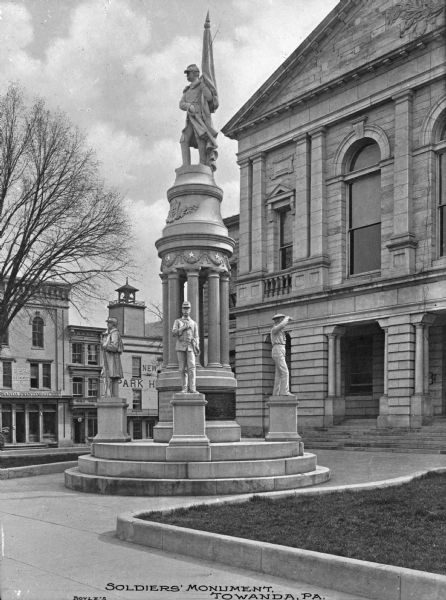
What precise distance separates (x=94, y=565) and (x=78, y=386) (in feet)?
181

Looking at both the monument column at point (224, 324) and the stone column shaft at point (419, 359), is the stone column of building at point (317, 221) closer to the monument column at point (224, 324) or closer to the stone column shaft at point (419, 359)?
the stone column shaft at point (419, 359)

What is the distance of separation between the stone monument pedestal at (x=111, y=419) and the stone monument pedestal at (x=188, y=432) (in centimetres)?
343

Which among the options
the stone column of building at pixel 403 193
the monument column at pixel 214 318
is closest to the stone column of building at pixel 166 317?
the monument column at pixel 214 318

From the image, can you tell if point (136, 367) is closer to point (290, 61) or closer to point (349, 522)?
point (290, 61)

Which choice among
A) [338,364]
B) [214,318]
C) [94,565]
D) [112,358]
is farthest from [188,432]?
[338,364]

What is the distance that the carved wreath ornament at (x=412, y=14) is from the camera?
28359 millimetres

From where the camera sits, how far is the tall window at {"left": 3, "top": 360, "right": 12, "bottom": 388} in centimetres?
5694

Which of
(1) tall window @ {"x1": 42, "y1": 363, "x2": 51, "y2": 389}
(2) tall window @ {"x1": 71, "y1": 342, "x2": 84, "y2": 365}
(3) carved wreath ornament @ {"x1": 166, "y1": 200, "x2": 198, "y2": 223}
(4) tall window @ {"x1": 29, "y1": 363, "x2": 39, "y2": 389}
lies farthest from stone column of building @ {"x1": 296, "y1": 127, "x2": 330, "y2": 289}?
(2) tall window @ {"x1": 71, "y1": 342, "x2": 84, "y2": 365}

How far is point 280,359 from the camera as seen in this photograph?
59.8 ft

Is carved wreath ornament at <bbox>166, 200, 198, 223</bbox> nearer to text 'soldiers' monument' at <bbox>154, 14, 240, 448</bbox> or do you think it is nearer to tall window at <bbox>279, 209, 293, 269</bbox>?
text 'soldiers' monument' at <bbox>154, 14, 240, 448</bbox>

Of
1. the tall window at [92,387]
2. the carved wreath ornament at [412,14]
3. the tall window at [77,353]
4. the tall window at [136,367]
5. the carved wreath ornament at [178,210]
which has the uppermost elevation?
the carved wreath ornament at [412,14]

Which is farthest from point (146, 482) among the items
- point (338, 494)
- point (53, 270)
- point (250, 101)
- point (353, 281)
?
point (250, 101)

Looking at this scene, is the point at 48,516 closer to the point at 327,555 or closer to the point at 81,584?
the point at 81,584

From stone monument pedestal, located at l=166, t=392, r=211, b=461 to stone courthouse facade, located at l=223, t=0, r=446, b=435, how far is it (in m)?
15.2
